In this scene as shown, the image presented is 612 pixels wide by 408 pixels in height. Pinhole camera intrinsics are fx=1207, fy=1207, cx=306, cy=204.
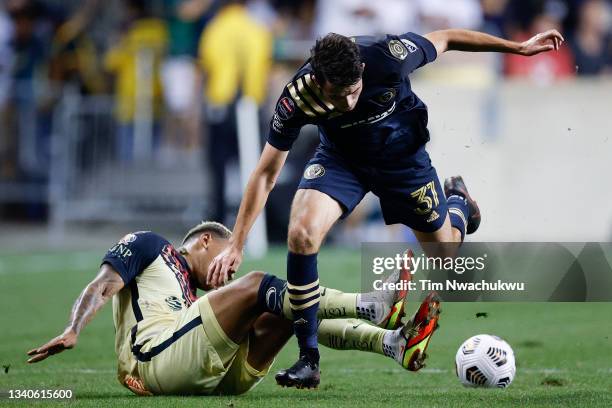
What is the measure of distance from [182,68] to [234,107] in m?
1.88

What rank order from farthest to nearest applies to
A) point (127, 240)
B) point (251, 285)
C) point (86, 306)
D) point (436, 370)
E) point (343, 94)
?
point (436, 370)
point (127, 240)
point (343, 94)
point (251, 285)
point (86, 306)

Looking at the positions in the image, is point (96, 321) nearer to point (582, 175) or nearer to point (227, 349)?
point (227, 349)

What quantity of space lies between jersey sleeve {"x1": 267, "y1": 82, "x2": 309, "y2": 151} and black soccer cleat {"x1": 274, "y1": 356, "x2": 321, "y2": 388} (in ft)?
4.17

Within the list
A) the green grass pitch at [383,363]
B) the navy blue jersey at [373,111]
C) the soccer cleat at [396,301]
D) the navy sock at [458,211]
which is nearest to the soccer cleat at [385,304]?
the soccer cleat at [396,301]

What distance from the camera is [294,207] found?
7.14 meters

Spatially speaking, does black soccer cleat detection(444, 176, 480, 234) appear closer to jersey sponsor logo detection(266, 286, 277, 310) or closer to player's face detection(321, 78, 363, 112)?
player's face detection(321, 78, 363, 112)

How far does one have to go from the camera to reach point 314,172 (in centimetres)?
755

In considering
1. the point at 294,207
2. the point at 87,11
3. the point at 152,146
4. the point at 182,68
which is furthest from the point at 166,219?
the point at 294,207

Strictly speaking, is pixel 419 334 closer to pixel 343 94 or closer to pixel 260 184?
pixel 260 184

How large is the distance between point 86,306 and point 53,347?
1.54ft

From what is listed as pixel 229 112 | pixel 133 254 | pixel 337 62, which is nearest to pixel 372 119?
pixel 337 62

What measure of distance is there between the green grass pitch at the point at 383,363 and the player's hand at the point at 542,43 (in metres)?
1.85

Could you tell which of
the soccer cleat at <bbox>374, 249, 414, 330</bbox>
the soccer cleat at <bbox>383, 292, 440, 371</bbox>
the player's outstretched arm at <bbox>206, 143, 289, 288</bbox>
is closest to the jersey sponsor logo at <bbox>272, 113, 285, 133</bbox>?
the player's outstretched arm at <bbox>206, 143, 289, 288</bbox>

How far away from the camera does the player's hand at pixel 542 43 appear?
7871 mm
